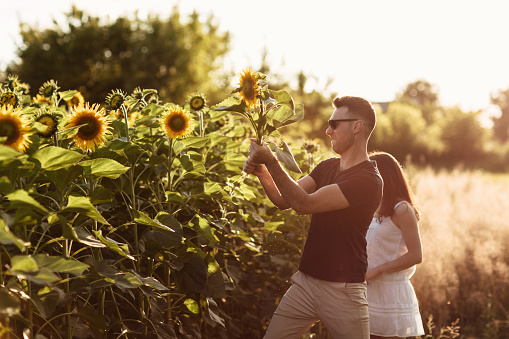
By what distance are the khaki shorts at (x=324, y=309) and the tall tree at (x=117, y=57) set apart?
71.8 ft

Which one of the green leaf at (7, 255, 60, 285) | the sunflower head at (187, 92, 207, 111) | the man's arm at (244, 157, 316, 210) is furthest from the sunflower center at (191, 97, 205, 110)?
the green leaf at (7, 255, 60, 285)

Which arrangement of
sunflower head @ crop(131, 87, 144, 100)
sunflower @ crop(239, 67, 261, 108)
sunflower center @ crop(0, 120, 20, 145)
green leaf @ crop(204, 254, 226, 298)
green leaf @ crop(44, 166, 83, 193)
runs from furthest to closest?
sunflower head @ crop(131, 87, 144, 100) < green leaf @ crop(204, 254, 226, 298) < sunflower @ crop(239, 67, 261, 108) < green leaf @ crop(44, 166, 83, 193) < sunflower center @ crop(0, 120, 20, 145)

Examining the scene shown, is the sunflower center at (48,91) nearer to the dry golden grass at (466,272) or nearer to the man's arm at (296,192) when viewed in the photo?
the man's arm at (296,192)

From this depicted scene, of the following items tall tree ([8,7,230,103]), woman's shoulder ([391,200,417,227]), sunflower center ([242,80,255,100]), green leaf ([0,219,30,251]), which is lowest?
woman's shoulder ([391,200,417,227])

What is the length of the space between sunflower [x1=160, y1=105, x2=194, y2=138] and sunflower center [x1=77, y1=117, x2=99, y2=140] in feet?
→ 1.77

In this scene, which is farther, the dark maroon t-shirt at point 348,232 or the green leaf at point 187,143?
the green leaf at point 187,143

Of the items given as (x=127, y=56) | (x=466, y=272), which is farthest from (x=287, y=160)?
(x=127, y=56)

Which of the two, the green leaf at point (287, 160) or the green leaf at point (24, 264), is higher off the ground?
the green leaf at point (287, 160)

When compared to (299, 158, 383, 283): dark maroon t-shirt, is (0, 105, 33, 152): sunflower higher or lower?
higher

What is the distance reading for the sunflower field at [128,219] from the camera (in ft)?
6.17

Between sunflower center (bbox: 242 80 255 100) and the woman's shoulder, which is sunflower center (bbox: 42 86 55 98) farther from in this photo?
the woman's shoulder

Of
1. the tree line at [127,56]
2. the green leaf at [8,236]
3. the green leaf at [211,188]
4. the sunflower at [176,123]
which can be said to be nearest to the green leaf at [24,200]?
the green leaf at [8,236]

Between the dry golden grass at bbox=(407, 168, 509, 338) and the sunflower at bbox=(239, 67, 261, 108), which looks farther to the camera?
the dry golden grass at bbox=(407, 168, 509, 338)

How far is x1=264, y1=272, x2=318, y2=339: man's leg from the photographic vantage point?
300 centimetres
